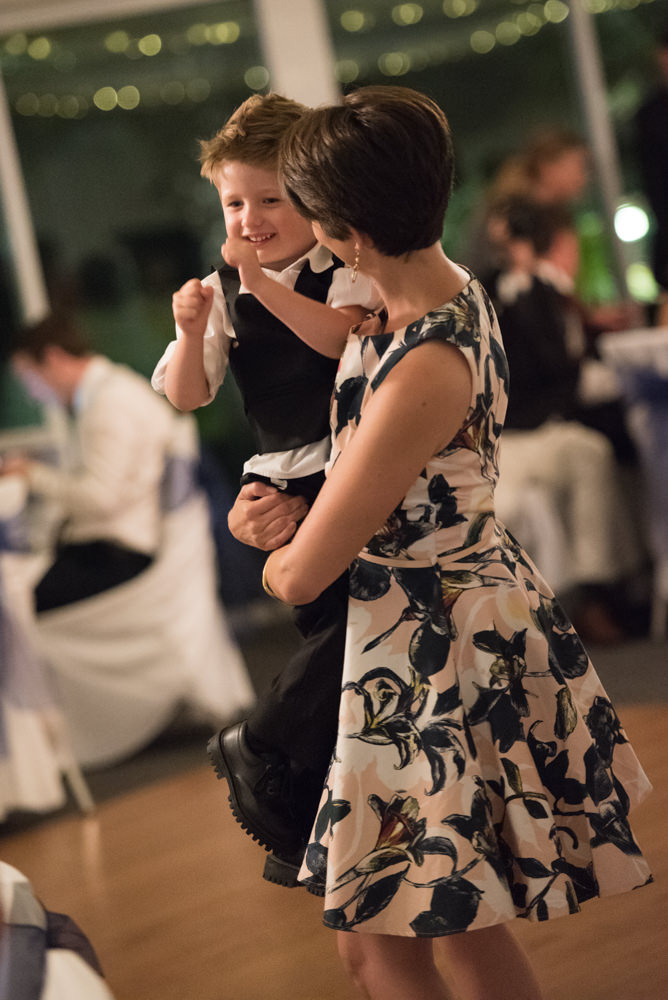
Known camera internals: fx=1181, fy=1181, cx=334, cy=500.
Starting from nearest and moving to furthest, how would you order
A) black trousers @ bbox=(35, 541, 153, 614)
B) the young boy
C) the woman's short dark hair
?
1. the woman's short dark hair
2. the young boy
3. black trousers @ bbox=(35, 541, 153, 614)

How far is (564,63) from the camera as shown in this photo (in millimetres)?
5691

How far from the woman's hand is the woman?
0.08 metres

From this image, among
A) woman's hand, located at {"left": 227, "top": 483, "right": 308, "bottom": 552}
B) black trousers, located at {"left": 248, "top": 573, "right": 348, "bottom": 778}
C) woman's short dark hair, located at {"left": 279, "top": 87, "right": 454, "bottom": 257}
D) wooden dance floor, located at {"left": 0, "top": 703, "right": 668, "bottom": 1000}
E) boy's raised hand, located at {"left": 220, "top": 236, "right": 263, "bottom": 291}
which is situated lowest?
wooden dance floor, located at {"left": 0, "top": 703, "right": 668, "bottom": 1000}

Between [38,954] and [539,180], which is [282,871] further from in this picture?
[539,180]

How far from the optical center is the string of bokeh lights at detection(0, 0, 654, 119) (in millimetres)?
5543

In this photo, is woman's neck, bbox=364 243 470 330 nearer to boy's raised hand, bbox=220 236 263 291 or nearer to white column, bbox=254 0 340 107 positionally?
boy's raised hand, bbox=220 236 263 291

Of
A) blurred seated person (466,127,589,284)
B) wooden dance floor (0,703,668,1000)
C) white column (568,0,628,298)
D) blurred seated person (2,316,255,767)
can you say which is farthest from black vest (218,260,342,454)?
white column (568,0,628,298)

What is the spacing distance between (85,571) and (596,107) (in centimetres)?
344

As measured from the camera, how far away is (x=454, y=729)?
131 centimetres

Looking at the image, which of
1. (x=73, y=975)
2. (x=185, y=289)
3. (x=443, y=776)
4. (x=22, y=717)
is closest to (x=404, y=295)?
(x=185, y=289)

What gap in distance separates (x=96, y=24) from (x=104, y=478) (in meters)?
2.68

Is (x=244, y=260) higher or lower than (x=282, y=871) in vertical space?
higher

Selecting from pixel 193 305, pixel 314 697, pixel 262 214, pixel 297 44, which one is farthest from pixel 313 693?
pixel 297 44

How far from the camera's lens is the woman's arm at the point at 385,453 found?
1227 mm
